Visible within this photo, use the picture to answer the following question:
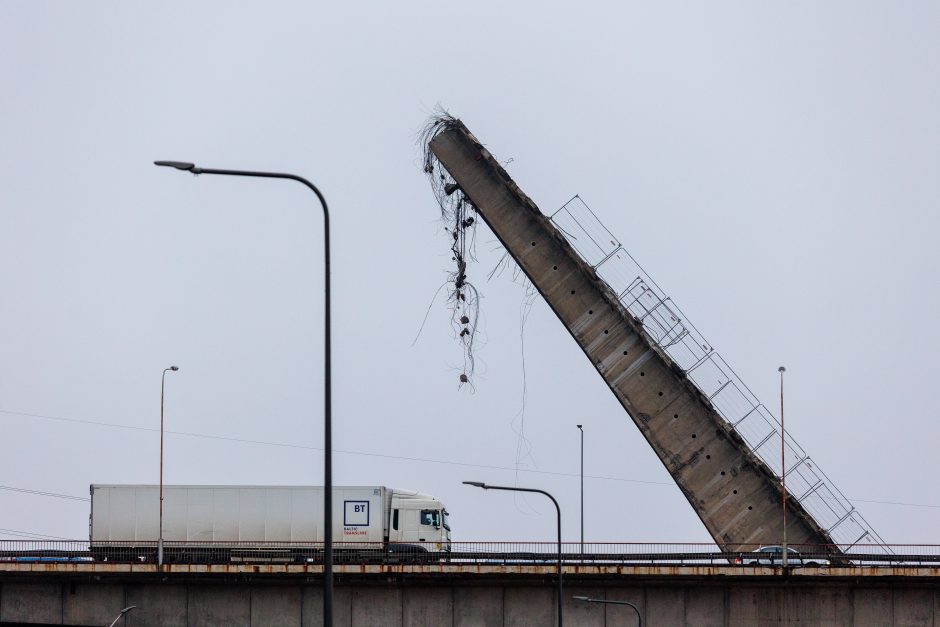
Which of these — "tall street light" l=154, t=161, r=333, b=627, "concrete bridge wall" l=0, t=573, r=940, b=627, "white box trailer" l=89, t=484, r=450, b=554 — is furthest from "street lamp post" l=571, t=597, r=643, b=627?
"tall street light" l=154, t=161, r=333, b=627

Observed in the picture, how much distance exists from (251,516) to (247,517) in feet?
0.50

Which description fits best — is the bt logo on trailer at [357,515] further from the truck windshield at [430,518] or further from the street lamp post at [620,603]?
the street lamp post at [620,603]

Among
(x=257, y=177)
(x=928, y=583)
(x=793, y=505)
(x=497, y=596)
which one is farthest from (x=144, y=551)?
(x=257, y=177)

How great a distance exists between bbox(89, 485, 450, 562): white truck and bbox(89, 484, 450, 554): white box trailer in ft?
0.12

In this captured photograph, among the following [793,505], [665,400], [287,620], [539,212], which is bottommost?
[287,620]

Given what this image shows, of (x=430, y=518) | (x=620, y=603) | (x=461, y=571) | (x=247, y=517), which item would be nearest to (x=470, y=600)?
(x=461, y=571)

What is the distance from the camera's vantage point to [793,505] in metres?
49.2

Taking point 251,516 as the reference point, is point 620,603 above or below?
below

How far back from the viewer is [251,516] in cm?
5569

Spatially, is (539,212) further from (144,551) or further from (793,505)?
(144,551)

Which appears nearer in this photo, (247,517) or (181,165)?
(181,165)

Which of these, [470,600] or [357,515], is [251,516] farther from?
[470,600]

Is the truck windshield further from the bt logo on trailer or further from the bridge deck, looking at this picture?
the bridge deck

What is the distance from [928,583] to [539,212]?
18.3m
